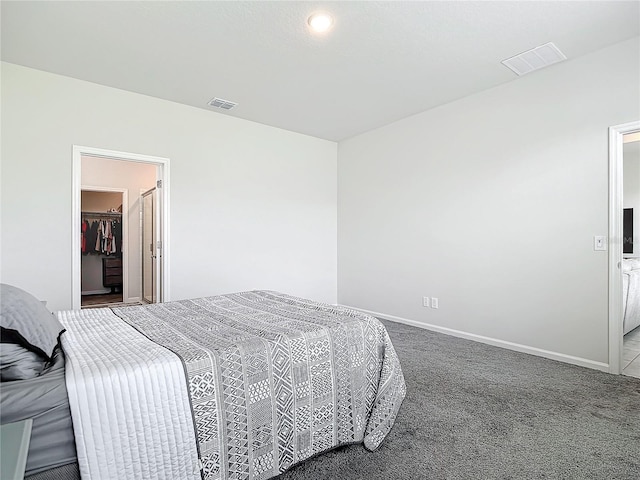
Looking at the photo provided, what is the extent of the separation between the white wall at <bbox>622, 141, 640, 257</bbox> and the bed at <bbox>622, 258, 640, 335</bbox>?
0.48 metres

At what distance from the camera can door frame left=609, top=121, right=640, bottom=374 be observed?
9.37 ft

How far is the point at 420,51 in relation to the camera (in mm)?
2904

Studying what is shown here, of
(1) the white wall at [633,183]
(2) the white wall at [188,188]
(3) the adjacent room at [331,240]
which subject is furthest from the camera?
(1) the white wall at [633,183]

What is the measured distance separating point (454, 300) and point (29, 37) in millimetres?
4740

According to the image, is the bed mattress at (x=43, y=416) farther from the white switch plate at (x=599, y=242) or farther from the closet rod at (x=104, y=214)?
the closet rod at (x=104, y=214)

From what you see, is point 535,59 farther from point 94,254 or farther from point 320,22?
point 94,254

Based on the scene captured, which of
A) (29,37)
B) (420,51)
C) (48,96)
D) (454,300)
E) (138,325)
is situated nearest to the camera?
(138,325)

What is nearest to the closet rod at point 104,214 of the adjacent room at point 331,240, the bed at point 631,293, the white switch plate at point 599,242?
the adjacent room at point 331,240

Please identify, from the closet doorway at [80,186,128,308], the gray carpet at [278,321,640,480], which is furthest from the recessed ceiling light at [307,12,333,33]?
the closet doorway at [80,186,128,308]

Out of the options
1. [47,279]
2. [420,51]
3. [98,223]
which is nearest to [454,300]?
[420,51]

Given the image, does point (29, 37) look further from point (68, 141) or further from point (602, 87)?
point (602, 87)

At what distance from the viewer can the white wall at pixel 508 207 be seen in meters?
2.98

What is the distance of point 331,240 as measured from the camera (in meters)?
5.55

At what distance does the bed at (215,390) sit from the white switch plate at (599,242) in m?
2.21
